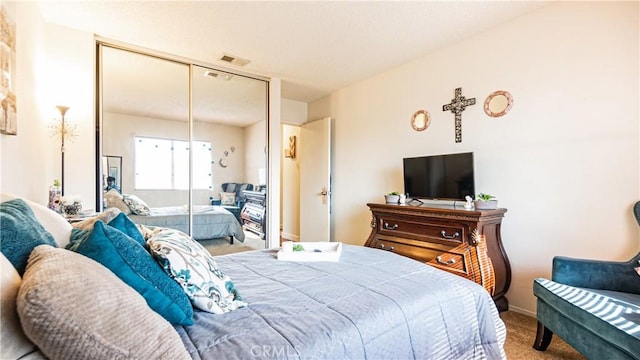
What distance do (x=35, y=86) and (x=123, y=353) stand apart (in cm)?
268

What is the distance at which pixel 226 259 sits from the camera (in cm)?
178

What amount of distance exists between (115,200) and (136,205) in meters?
0.19

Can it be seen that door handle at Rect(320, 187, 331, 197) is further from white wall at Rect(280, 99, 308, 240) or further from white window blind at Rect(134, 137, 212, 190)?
white window blind at Rect(134, 137, 212, 190)

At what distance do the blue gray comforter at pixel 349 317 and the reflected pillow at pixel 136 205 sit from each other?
1.96m

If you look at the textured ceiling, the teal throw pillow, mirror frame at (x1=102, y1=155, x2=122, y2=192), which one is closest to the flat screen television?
the textured ceiling

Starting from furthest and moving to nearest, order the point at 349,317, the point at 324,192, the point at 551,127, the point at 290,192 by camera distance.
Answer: the point at 290,192 → the point at 324,192 → the point at 551,127 → the point at 349,317

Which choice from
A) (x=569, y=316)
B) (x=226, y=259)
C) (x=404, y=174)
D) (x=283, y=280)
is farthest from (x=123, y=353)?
(x=404, y=174)

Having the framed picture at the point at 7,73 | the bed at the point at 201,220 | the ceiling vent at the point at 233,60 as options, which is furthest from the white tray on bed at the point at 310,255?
the ceiling vent at the point at 233,60

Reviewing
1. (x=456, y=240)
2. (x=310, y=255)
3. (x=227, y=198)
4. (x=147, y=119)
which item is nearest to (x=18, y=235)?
(x=310, y=255)

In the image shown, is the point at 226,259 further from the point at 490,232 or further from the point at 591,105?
the point at 591,105

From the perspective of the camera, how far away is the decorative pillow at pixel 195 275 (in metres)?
1.03

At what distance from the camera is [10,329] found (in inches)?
23.4

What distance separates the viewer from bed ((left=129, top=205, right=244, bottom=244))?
10.4 ft

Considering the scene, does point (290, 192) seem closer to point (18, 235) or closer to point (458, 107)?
point (458, 107)
